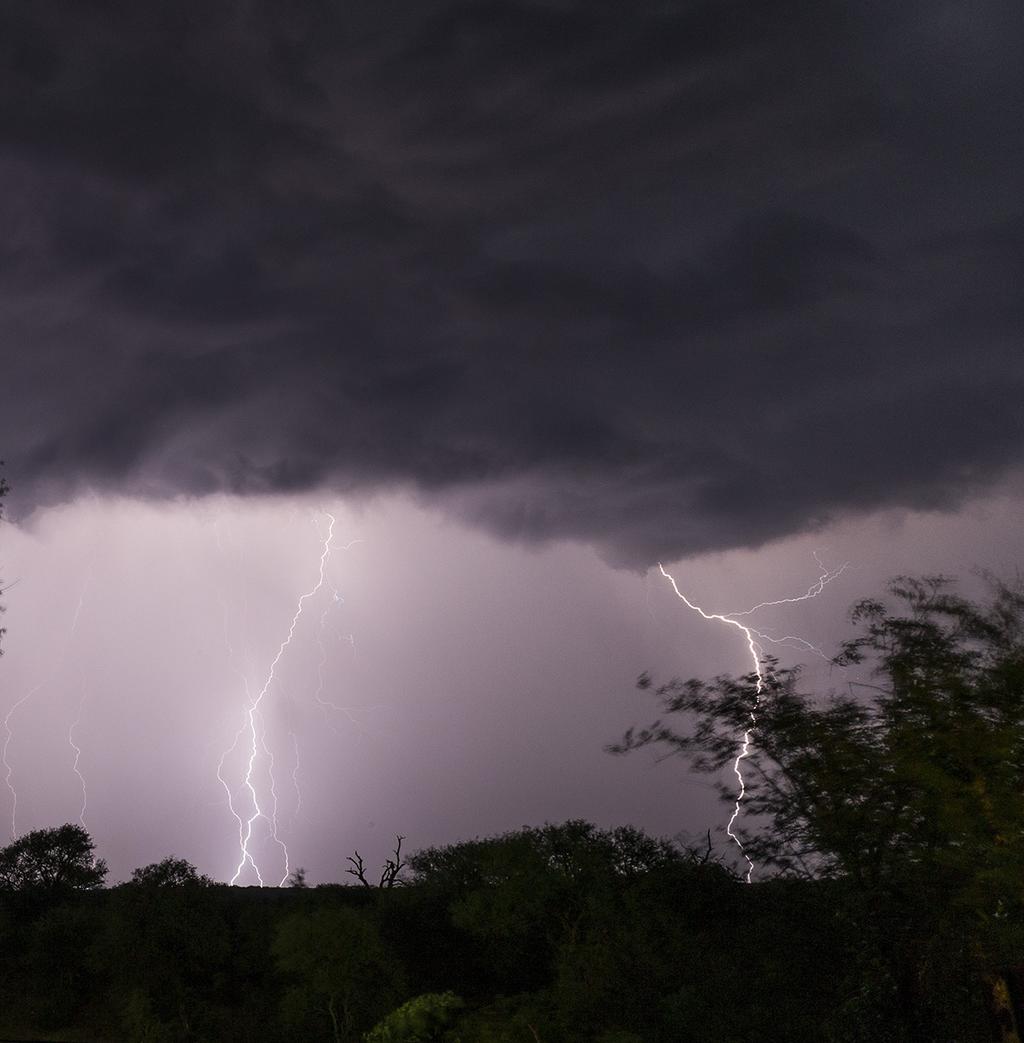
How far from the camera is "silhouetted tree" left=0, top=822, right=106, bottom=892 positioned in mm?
51500

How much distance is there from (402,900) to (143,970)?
33.0ft

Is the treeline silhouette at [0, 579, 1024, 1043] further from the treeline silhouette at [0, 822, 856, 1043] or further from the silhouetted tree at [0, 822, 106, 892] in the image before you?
the silhouetted tree at [0, 822, 106, 892]

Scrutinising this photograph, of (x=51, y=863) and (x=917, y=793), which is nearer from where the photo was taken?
(x=917, y=793)

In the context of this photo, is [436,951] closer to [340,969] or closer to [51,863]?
[340,969]

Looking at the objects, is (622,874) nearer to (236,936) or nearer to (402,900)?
(402,900)

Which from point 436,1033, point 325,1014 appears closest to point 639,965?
point 436,1033

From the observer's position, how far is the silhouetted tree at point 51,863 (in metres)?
51.5

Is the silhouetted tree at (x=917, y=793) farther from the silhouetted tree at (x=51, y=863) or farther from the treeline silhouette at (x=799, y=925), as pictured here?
the silhouetted tree at (x=51, y=863)

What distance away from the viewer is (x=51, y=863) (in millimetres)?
54188

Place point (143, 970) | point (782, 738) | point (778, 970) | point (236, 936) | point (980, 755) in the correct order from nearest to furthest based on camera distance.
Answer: point (980, 755)
point (782, 738)
point (778, 970)
point (143, 970)
point (236, 936)

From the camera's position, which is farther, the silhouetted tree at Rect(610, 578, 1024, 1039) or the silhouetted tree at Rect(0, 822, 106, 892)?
the silhouetted tree at Rect(0, 822, 106, 892)

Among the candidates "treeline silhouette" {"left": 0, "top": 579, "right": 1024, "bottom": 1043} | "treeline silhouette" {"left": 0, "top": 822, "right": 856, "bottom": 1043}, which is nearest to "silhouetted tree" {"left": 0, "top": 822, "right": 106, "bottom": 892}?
"treeline silhouette" {"left": 0, "top": 822, "right": 856, "bottom": 1043}

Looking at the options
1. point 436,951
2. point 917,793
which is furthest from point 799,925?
point 436,951

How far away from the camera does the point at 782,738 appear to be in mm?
11789
